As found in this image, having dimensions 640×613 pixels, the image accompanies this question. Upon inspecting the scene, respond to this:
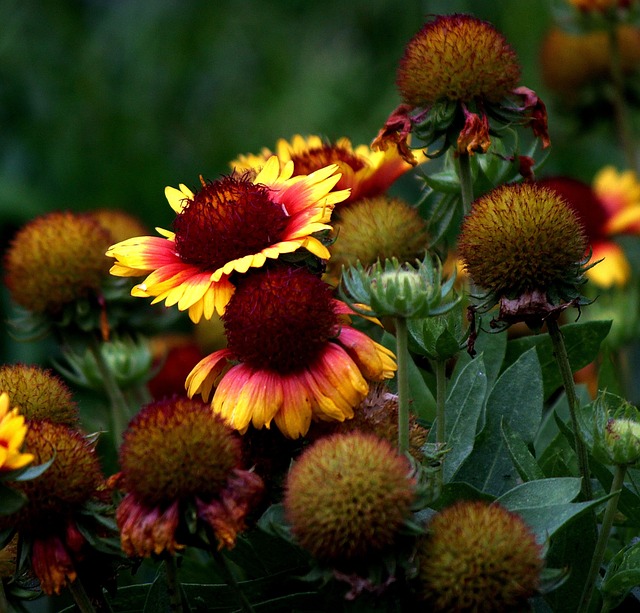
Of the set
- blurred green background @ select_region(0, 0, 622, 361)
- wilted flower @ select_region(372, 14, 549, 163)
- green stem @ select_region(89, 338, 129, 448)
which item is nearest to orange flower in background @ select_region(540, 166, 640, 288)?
wilted flower @ select_region(372, 14, 549, 163)

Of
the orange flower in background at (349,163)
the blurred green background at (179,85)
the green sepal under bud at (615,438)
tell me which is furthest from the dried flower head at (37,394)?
the blurred green background at (179,85)

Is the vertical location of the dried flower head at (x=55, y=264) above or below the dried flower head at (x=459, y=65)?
below

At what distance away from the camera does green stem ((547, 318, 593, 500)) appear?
0.77m

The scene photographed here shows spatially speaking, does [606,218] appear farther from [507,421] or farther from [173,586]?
[173,586]

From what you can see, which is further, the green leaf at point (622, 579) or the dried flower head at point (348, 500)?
the green leaf at point (622, 579)

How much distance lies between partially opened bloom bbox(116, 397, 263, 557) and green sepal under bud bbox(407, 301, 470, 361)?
0.20m

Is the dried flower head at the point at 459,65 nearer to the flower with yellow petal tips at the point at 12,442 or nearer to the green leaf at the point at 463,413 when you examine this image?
the green leaf at the point at 463,413

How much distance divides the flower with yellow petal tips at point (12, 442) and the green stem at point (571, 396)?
370 millimetres

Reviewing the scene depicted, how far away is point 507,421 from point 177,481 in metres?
0.33

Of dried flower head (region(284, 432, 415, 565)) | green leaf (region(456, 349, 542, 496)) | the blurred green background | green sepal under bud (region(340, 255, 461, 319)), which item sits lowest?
the blurred green background

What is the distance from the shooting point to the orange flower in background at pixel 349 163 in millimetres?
1008

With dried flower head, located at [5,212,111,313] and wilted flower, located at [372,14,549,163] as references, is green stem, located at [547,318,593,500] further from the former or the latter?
dried flower head, located at [5,212,111,313]

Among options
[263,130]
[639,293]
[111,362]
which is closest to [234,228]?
[111,362]

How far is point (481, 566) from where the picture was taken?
0.64 metres
